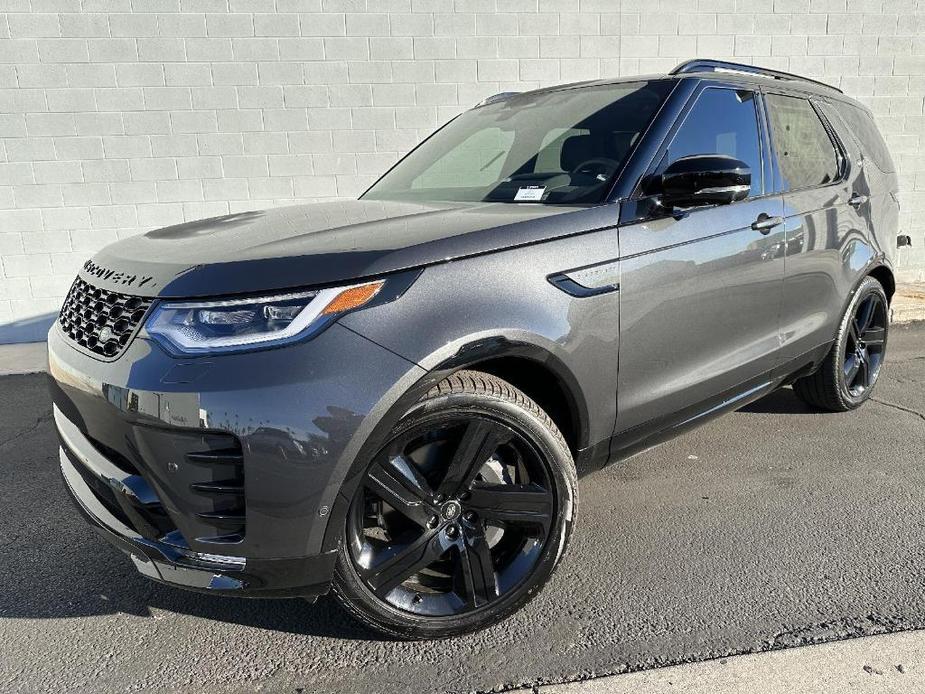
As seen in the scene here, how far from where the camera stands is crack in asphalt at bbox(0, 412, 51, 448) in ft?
Answer: 13.4

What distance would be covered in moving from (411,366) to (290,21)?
5282 mm

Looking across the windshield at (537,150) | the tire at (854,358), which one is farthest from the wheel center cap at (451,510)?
the tire at (854,358)

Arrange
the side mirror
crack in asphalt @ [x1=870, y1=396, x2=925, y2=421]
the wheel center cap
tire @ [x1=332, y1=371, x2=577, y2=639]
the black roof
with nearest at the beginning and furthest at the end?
tire @ [x1=332, y1=371, x2=577, y2=639] → the wheel center cap → the side mirror → the black roof → crack in asphalt @ [x1=870, y1=396, x2=925, y2=421]

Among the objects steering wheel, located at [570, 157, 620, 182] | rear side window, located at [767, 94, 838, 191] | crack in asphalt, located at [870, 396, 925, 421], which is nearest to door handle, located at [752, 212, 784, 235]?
rear side window, located at [767, 94, 838, 191]

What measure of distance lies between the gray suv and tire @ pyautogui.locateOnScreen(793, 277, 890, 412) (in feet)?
2.82

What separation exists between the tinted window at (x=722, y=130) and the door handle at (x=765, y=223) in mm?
119

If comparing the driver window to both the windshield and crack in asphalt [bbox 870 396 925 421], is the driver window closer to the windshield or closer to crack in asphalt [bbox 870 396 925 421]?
the windshield

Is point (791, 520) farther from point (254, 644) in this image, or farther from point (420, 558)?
point (254, 644)

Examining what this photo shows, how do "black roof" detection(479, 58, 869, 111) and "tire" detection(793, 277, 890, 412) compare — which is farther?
"tire" detection(793, 277, 890, 412)

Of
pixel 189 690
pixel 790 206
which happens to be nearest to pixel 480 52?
pixel 790 206

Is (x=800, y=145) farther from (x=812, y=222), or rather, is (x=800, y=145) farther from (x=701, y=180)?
(x=701, y=180)

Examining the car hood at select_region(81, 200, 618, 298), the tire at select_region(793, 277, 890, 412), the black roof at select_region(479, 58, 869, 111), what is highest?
the black roof at select_region(479, 58, 869, 111)

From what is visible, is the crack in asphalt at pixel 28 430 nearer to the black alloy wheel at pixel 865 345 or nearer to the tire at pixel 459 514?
the tire at pixel 459 514

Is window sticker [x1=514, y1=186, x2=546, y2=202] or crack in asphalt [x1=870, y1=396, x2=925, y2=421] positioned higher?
window sticker [x1=514, y1=186, x2=546, y2=202]
